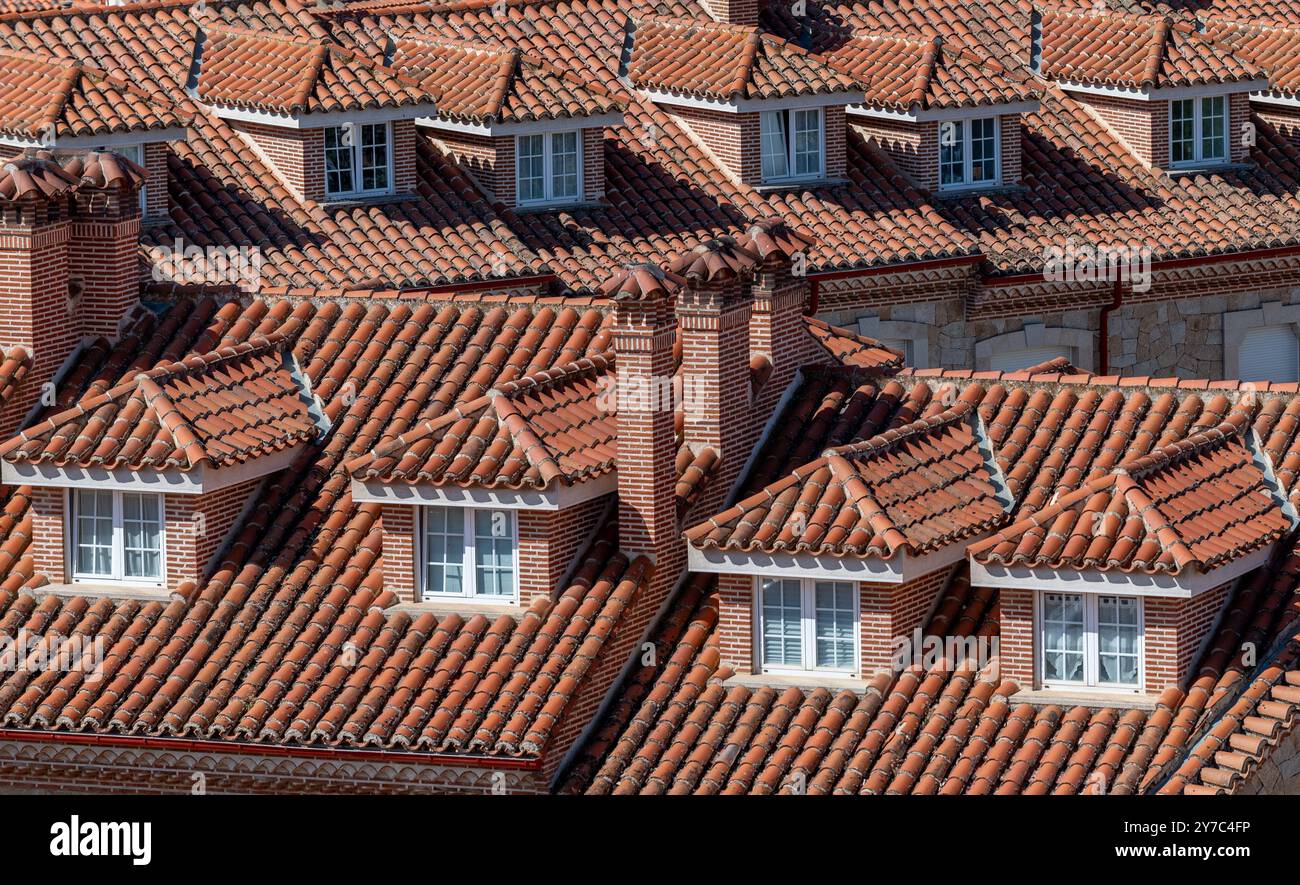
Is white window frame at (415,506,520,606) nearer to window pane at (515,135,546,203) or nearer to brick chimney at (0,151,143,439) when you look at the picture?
brick chimney at (0,151,143,439)

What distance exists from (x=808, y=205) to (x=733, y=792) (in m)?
23.5

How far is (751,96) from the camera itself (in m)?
60.8

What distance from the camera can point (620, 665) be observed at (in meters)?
41.2

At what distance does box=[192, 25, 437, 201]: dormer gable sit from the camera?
57750 mm

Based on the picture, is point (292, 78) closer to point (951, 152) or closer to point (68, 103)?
point (68, 103)

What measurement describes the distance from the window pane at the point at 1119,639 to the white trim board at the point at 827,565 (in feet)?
6.08

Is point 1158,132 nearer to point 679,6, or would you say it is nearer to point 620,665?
point 679,6

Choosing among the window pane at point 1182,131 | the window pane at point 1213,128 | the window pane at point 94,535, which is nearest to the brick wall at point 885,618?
the window pane at point 94,535

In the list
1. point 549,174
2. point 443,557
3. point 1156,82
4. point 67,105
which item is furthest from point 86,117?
point 1156,82

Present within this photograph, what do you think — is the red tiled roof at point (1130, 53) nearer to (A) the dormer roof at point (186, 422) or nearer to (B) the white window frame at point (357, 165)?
(B) the white window frame at point (357, 165)

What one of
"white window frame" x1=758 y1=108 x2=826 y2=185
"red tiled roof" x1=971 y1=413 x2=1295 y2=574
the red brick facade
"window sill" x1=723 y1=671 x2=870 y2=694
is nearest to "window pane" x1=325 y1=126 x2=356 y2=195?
"white window frame" x1=758 y1=108 x2=826 y2=185

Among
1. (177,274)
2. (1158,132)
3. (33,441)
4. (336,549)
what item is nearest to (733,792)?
(336,549)

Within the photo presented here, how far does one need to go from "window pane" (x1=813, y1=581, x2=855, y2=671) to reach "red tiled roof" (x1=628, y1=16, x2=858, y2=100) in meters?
21.1

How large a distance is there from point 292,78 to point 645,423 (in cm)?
1808
